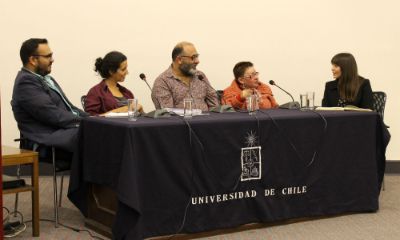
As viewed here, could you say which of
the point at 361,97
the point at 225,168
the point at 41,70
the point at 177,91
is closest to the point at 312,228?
the point at 225,168

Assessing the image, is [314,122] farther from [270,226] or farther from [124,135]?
[124,135]

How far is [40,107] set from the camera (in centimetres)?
359

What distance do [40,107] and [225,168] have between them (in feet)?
3.94

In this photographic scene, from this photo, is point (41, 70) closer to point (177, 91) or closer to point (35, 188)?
point (35, 188)

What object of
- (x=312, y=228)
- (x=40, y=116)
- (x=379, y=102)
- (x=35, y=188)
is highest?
(x=379, y=102)

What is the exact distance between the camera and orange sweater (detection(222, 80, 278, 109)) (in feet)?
14.6

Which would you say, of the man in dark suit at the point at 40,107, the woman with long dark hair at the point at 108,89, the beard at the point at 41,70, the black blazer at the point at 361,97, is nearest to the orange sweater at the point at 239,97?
the black blazer at the point at 361,97

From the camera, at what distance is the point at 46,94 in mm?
3688

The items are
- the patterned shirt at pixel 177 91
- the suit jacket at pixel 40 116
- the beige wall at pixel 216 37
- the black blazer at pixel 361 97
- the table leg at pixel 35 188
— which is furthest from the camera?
the beige wall at pixel 216 37

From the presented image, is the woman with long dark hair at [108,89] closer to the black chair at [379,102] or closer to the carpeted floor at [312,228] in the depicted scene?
the carpeted floor at [312,228]

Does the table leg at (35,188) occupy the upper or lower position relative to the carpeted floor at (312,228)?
upper

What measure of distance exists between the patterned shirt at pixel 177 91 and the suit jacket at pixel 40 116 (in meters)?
0.74

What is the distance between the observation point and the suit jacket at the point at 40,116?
140 inches

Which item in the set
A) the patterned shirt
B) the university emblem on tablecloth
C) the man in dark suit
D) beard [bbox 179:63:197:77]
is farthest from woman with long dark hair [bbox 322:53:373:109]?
the man in dark suit
